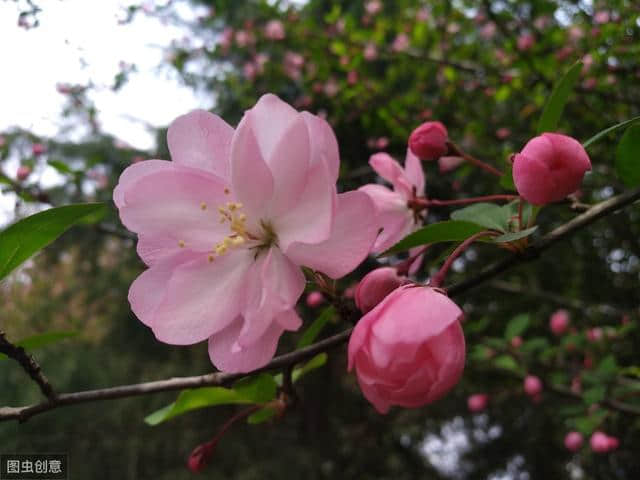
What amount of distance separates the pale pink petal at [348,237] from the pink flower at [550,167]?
0.16 meters

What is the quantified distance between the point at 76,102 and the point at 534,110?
6.16 feet

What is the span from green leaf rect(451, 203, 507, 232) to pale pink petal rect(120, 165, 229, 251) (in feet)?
0.85

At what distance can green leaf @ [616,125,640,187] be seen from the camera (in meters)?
0.54

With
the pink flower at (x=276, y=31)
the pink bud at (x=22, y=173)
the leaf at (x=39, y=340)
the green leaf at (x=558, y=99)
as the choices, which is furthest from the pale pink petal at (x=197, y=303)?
the pink flower at (x=276, y=31)

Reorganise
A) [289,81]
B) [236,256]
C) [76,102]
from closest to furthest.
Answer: [236,256], [76,102], [289,81]

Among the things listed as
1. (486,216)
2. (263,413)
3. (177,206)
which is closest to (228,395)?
(263,413)

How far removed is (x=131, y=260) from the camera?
3.63 m

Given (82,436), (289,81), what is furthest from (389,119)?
(82,436)

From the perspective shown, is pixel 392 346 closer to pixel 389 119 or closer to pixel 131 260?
pixel 389 119

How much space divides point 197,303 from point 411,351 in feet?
0.69

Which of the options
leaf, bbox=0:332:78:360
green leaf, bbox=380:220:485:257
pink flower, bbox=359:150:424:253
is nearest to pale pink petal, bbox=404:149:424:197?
pink flower, bbox=359:150:424:253

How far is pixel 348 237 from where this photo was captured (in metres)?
0.43

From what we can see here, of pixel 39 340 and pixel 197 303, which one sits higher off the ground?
pixel 197 303

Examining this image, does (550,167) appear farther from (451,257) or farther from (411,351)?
(411,351)
